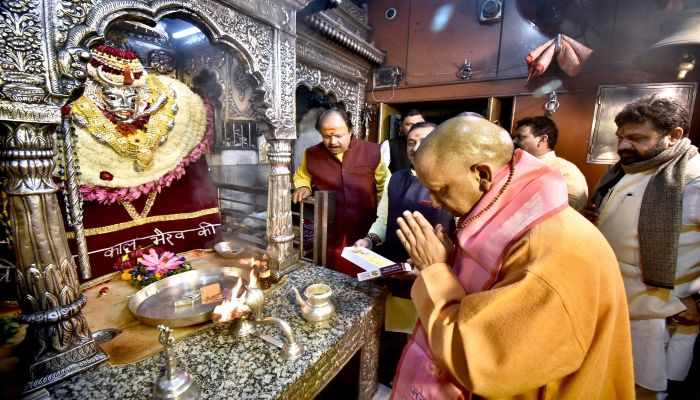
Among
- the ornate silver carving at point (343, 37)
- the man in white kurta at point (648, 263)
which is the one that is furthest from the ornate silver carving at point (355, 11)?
the man in white kurta at point (648, 263)

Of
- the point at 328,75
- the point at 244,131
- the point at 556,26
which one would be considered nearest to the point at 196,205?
the point at 244,131

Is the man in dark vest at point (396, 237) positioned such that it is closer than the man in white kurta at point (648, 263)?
No

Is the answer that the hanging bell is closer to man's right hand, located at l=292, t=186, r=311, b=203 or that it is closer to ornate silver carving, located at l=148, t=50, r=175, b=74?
man's right hand, located at l=292, t=186, r=311, b=203

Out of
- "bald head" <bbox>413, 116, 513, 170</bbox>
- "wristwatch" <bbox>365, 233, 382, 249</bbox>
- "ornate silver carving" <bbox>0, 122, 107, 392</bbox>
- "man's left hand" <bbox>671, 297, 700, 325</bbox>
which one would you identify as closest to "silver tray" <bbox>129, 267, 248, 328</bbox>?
"ornate silver carving" <bbox>0, 122, 107, 392</bbox>

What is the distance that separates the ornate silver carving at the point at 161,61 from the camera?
328 cm

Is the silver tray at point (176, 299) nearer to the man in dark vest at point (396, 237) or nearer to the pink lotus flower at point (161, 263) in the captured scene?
the pink lotus flower at point (161, 263)

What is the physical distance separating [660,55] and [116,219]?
6.17m

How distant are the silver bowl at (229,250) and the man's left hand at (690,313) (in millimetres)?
3710

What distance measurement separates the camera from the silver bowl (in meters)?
3.00

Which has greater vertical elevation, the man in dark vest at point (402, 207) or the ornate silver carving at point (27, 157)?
the ornate silver carving at point (27, 157)

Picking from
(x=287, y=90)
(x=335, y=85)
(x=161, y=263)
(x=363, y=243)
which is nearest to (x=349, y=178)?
(x=363, y=243)

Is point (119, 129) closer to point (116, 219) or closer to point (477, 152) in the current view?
point (116, 219)

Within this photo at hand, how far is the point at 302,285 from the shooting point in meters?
2.29

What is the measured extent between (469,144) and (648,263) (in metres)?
2.08
